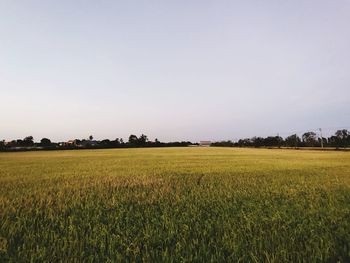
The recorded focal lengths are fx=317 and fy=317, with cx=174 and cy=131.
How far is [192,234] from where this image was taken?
15.5 ft

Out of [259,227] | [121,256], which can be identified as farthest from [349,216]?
[121,256]

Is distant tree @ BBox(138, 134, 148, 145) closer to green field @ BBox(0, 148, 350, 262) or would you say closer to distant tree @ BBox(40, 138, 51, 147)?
distant tree @ BBox(40, 138, 51, 147)

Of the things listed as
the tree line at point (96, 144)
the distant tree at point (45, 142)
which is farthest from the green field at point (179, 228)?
the distant tree at point (45, 142)

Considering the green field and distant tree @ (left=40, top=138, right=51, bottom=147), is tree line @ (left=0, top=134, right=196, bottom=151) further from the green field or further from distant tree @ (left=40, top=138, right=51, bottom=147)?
the green field

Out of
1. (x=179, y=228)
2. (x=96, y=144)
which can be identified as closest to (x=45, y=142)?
(x=96, y=144)

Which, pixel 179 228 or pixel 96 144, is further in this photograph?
pixel 96 144

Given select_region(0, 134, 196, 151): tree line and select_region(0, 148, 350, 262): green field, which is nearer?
select_region(0, 148, 350, 262): green field

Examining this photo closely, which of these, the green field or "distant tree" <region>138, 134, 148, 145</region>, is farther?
"distant tree" <region>138, 134, 148, 145</region>

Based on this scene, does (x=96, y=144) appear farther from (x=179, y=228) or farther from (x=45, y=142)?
(x=179, y=228)

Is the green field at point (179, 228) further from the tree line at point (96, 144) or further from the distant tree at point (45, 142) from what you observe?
the distant tree at point (45, 142)

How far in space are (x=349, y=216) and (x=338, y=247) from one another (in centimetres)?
211

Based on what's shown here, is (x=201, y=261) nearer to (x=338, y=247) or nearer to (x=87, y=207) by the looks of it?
(x=338, y=247)

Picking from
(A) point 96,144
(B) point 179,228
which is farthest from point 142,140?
(B) point 179,228

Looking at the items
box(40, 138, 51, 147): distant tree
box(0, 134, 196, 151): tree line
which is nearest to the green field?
box(0, 134, 196, 151): tree line
